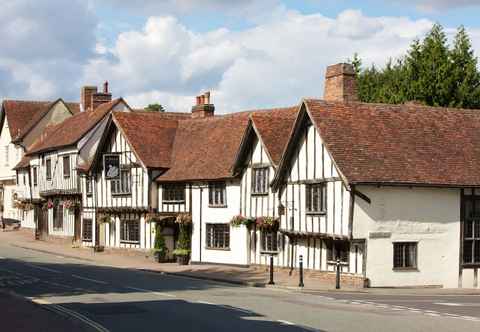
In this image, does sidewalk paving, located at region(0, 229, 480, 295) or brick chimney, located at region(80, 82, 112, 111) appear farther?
brick chimney, located at region(80, 82, 112, 111)

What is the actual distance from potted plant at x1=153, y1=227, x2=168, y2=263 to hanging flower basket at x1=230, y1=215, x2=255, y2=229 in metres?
5.19

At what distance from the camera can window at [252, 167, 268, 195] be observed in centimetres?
3747

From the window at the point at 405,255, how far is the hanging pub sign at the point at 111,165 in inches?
743

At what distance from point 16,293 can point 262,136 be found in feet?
50.6

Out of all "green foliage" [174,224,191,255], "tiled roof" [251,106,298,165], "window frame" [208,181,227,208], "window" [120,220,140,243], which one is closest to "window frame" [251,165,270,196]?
"tiled roof" [251,106,298,165]

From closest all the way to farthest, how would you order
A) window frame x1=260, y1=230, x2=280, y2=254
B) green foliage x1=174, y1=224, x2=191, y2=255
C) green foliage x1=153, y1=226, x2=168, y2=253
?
window frame x1=260, y1=230, x2=280, y2=254 → green foliage x1=174, y1=224, x2=191, y2=255 → green foliage x1=153, y1=226, x2=168, y2=253

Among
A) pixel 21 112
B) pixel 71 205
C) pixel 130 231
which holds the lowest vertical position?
pixel 130 231

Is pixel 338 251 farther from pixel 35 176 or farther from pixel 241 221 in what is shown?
pixel 35 176

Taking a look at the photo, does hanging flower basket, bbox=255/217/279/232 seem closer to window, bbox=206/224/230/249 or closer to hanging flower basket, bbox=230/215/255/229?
hanging flower basket, bbox=230/215/255/229

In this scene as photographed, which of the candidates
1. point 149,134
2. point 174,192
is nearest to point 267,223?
point 174,192

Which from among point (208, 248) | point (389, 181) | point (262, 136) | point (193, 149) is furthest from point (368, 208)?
point (193, 149)

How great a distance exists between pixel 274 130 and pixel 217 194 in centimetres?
492

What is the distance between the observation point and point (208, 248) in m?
40.7

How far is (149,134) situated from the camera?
151 feet
